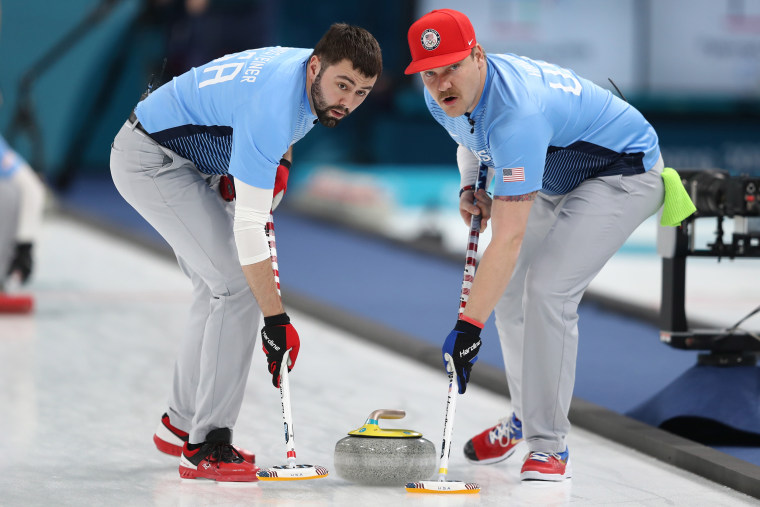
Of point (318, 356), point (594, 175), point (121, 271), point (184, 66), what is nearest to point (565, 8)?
point (184, 66)

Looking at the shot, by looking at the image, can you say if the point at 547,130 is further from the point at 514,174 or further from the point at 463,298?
the point at 463,298

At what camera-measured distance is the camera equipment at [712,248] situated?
15.4 feet

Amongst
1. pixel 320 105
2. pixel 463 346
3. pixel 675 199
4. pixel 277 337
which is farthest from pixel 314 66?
pixel 675 199

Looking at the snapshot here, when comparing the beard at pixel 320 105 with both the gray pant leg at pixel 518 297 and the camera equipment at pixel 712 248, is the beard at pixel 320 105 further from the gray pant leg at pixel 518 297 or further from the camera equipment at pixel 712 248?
the camera equipment at pixel 712 248

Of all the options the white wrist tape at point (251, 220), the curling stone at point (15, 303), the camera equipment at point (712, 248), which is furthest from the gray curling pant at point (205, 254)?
the curling stone at point (15, 303)

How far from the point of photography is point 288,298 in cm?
739

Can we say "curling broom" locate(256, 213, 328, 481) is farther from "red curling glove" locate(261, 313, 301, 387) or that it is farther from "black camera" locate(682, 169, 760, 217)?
"black camera" locate(682, 169, 760, 217)

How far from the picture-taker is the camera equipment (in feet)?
15.4

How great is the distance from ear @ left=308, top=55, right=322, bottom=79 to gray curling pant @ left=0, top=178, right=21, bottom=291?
407 cm

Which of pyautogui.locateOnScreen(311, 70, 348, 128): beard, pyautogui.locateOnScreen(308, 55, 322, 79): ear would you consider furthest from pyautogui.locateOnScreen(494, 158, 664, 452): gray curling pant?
pyautogui.locateOnScreen(308, 55, 322, 79): ear

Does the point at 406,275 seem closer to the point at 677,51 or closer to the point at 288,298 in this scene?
the point at 288,298

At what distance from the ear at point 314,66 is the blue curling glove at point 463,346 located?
0.90m

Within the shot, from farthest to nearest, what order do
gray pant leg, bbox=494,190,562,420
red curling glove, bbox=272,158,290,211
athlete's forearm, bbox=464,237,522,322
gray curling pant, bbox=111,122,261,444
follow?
gray pant leg, bbox=494,190,562,420
red curling glove, bbox=272,158,290,211
gray curling pant, bbox=111,122,261,444
athlete's forearm, bbox=464,237,522,322

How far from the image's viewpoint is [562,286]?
3.85 m
